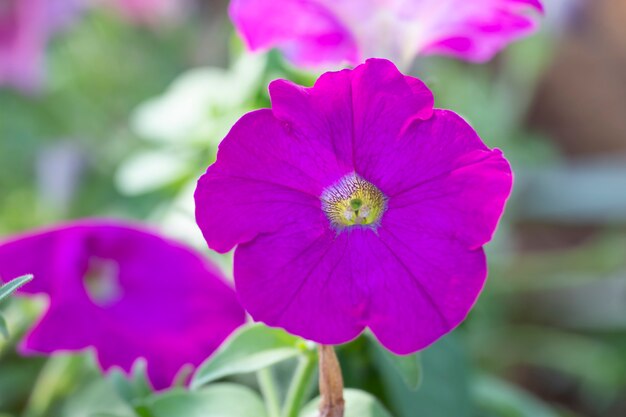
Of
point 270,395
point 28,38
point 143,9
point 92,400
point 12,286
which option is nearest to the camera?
point 12,286

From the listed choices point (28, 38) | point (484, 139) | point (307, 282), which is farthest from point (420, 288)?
point (28, 38)

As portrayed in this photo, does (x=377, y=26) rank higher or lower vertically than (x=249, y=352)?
higher

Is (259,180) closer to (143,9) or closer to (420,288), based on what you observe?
(420,288)

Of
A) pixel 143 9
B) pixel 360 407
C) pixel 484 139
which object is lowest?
pixel 360 407

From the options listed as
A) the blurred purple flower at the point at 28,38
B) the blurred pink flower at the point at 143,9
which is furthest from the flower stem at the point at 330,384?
the blurred pink flower at the point at 143,9

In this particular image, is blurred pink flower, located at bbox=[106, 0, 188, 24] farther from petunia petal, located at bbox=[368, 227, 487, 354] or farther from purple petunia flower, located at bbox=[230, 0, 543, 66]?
petunia petal, located at bbox=[368, 227, 487, 354]

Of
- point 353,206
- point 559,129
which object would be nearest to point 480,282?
point 353,206

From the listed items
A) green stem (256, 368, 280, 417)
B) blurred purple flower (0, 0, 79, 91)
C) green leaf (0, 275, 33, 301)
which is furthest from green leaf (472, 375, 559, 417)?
blurred purple flower (0, 0, 79, 91)

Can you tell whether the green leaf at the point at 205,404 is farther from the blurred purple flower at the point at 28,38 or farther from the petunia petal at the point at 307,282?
the blurred purple flower at the point at 28,38

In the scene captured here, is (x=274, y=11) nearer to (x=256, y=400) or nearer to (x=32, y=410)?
(x=256, y=400)
